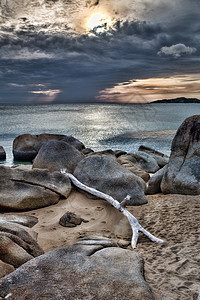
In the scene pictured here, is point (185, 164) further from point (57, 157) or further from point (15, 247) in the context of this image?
point (15, 247)

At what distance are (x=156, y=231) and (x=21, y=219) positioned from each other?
3.09 m

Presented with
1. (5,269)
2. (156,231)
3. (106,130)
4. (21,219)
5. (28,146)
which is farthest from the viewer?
(106,130)

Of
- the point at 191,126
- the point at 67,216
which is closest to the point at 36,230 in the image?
the point at 67,216

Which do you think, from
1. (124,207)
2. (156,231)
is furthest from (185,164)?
(156,231)

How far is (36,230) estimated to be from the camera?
203 inches

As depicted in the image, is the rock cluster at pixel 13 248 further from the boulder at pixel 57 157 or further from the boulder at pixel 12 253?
the boulder at pixel 57 157

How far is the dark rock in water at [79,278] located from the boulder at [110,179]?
11.1 feet

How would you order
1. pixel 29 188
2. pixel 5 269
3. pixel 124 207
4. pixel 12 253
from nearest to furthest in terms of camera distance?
pixel 5 269 < pixel 12 253 < pixel 124 207 < pixel 29 188

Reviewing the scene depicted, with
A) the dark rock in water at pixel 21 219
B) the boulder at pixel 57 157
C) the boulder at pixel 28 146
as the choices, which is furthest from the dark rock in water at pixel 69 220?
the boulder at pixel 28 146

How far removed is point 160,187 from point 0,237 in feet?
19.4

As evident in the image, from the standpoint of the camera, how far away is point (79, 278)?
109 inches

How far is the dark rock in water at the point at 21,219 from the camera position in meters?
5.16

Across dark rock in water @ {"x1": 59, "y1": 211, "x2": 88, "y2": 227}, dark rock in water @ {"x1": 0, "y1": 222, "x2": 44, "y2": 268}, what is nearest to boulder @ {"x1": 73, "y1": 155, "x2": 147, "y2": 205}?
dark rock in water @ {"x1": 59, "y1": 211, "x2": 88, "y2": 227}

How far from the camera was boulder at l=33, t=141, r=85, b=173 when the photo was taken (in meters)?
8.55
